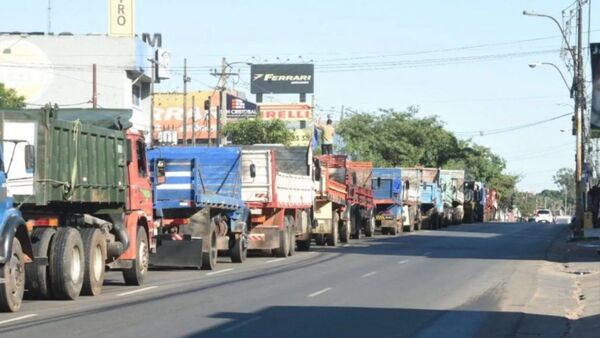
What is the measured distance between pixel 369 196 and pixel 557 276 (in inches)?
927

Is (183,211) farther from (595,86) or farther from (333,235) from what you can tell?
(595,86)

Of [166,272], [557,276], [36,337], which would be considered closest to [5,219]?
[36,337]

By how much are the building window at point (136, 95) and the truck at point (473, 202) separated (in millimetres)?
24633

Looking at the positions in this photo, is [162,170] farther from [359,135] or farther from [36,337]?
[359,135]

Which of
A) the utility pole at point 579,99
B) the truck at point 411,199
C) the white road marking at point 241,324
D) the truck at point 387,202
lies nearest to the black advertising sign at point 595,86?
the utility pole at point 579,99

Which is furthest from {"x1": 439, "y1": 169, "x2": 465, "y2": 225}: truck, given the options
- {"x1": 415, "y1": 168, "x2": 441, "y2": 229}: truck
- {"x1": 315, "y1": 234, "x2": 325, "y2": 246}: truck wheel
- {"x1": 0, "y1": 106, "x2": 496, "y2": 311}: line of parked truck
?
{"x1": 315, "y1": 234, "x2": 325, "y2": 246}: truck wheel

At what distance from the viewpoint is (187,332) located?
14.0 meters

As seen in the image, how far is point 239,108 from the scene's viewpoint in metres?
109

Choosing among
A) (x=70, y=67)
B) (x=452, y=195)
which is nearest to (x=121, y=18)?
(x=70, y=67)

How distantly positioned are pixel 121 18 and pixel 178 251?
46.0 meters

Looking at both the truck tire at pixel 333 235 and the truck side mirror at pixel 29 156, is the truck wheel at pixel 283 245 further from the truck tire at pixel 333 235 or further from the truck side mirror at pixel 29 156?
the truck side mirror at pixel 29 156

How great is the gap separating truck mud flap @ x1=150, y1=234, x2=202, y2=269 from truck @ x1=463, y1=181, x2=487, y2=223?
58.6 m

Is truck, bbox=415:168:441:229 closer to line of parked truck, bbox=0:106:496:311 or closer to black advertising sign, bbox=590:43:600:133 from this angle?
line of parked truck, bbox=0:106:496:311

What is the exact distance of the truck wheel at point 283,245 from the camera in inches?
1261
